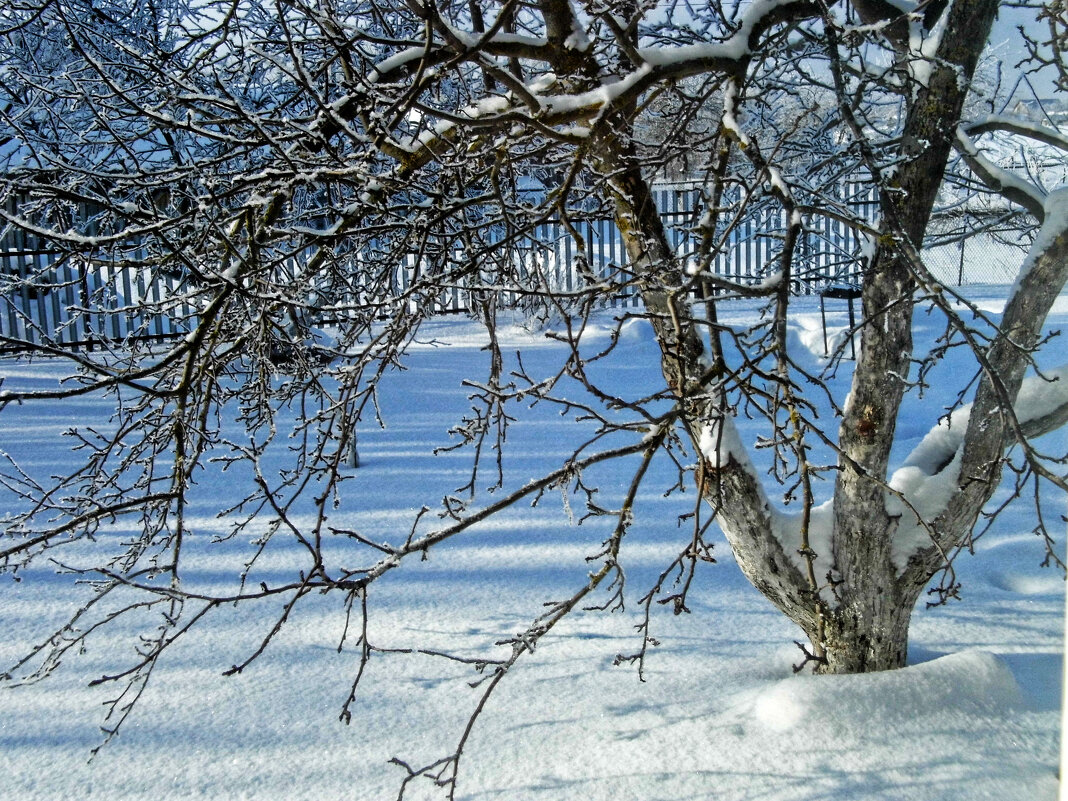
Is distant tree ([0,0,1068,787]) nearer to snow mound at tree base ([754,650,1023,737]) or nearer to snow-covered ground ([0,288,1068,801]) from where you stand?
snow mound at tree base ([754,650,1023,737])

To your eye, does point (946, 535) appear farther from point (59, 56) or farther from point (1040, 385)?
point (59, 56)

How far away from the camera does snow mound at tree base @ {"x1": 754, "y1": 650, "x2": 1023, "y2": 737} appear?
3.24 m

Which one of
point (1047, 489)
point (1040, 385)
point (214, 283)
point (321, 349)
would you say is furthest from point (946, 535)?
point (1047, 489)

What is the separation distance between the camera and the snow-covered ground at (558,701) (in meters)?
3.06

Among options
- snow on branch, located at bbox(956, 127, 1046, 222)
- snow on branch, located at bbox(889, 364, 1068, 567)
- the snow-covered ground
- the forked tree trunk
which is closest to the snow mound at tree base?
the snow-covered ground

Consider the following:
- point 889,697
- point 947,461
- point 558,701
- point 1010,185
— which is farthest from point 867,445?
point 558,701

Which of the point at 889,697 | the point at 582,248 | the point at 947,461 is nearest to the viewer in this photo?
the point at 582,248

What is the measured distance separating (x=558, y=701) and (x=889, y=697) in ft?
4.13

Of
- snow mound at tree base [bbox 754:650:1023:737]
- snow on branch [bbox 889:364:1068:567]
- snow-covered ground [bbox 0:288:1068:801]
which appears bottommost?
snow-covered ground [bbox 0:288:1068:801]

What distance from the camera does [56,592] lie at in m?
4.72

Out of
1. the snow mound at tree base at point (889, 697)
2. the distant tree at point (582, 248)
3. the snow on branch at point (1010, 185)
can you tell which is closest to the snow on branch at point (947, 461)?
the distant tree at point (582, 248)

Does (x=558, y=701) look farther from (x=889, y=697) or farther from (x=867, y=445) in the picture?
(x=867, y=445)

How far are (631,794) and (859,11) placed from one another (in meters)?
2.93

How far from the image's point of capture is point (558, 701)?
363 centimetres
